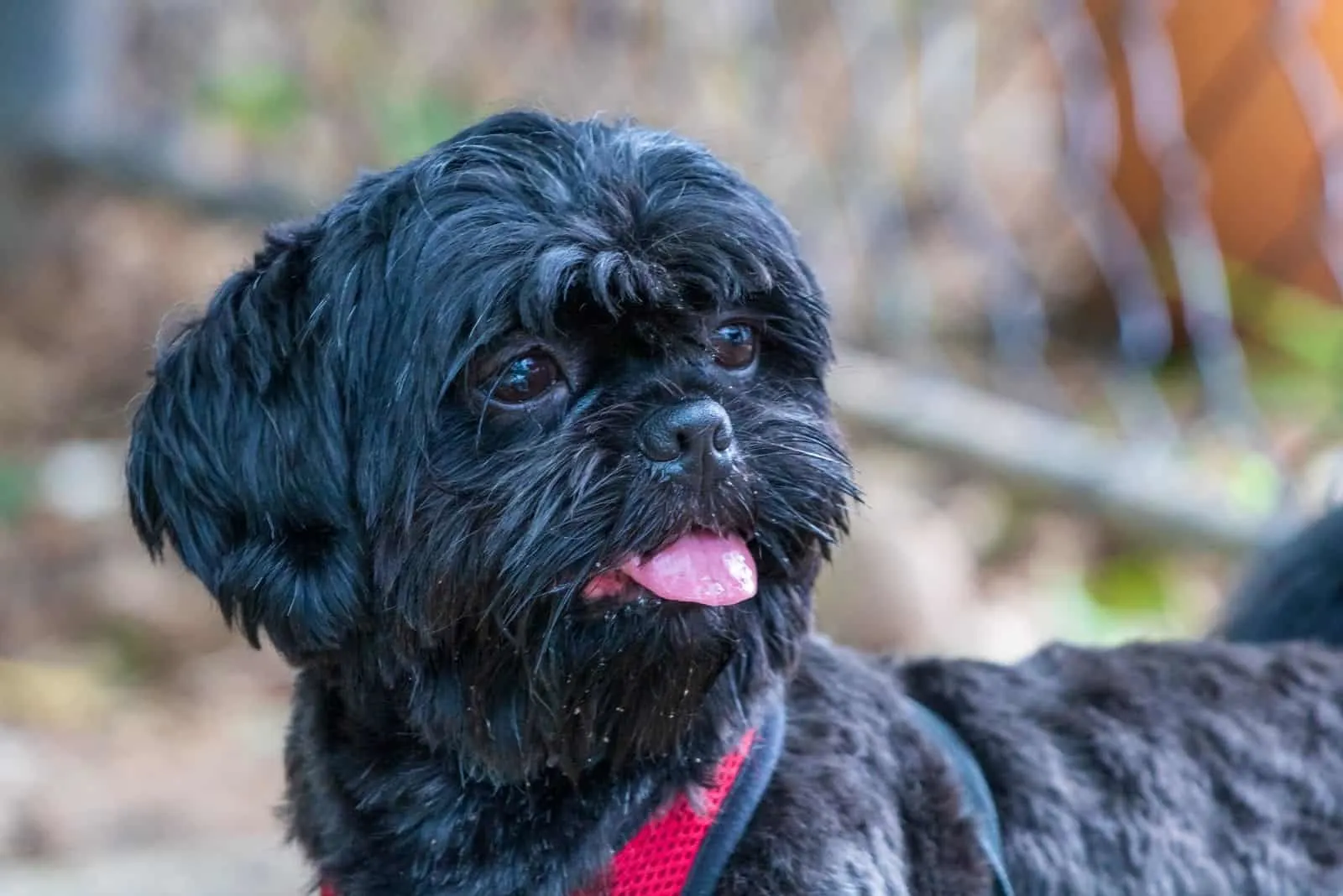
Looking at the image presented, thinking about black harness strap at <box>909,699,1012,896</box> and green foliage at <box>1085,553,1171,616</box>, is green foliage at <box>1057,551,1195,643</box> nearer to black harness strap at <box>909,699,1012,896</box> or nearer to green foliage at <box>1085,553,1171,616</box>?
green foliage at <box>1085,553,1171,616</box>

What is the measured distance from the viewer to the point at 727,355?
2.27m

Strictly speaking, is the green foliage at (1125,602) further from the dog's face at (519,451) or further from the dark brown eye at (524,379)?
the dark brown eye at (524,379)

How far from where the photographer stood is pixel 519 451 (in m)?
2.08

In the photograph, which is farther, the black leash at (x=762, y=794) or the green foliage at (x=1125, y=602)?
the green foliage at (x=1125, y=602)

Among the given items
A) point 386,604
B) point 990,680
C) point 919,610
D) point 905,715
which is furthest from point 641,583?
point 919,610

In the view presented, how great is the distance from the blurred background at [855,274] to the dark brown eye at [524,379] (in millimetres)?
1478

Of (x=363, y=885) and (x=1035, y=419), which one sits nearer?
(x=363, y=885)

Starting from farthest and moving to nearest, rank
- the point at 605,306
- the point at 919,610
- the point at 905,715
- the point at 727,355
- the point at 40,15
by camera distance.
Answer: the point at 40,15 < the point at 919,610 < the point at 905,715 < the point at 727,355 < the point at 605,306

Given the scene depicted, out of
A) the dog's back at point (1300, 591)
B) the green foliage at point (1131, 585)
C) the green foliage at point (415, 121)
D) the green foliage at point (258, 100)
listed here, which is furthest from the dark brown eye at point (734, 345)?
the green foliage at point (258, 100)

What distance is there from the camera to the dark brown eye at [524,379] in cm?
211

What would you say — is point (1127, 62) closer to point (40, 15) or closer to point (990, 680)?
point (990, 680)

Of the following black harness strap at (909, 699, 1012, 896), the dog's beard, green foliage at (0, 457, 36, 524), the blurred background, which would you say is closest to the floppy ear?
the dog's beard

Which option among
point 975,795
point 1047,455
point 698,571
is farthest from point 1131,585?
point 698,571

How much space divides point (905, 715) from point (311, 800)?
0.97 metres
